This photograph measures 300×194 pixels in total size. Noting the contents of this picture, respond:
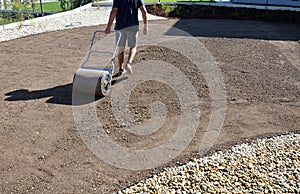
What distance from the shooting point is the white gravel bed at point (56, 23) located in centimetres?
1018

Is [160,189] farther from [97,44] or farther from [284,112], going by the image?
[97,44]

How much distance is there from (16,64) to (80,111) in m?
2.92

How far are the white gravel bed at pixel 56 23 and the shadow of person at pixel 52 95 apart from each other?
13.8 ft

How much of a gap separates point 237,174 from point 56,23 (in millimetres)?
9372

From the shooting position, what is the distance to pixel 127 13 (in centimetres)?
601

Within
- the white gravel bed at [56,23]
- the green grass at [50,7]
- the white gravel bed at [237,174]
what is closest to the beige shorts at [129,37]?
the white gravel bed at [237,174]

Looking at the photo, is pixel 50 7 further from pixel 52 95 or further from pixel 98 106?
pixel 98 106

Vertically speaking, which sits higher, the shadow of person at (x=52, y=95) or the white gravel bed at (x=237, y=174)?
the shadow of person at (x=52, y=95)

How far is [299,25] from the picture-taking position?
11039 millimetres

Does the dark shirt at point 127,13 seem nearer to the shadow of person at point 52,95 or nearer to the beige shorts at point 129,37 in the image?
the beige shorts at point 129,37

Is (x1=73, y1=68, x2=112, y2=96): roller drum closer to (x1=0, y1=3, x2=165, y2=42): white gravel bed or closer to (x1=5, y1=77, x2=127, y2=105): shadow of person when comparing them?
(x1=5, y1=77, x2=127, y2=105): shadow of person

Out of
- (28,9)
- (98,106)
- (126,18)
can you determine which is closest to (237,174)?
(98,106)

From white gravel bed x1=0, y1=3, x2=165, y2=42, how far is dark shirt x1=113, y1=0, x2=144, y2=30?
15.5 ft

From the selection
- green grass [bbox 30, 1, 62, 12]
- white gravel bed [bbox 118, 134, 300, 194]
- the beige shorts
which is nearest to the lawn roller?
the beige shorts
